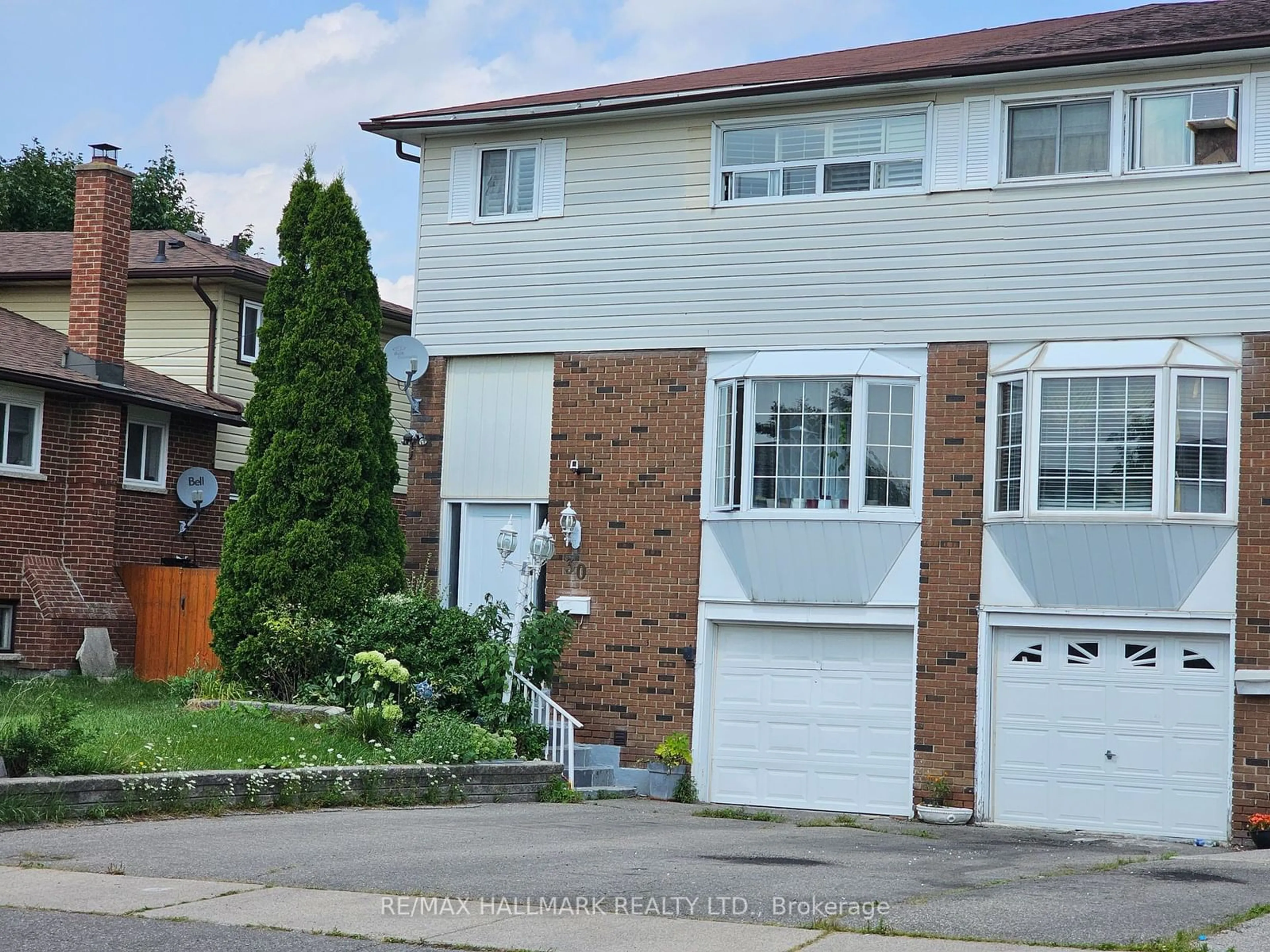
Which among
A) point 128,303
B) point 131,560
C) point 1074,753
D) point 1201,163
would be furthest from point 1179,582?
point 128,303

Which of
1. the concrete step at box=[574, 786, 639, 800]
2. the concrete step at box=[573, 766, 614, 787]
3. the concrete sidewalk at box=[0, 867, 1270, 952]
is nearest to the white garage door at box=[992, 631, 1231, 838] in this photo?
the concrete step at box=[574, 786, 639, 800]

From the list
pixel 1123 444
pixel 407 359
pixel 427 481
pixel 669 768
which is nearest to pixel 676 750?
pixel 669 768

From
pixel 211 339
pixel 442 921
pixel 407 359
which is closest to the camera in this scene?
pixel 442 921

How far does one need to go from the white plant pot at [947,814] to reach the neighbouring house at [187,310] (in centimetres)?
1283

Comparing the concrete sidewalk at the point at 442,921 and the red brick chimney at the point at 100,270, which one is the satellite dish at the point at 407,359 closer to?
the red brick chimney at the point at 100,270

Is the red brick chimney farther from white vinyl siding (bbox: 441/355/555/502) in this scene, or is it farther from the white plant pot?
the white plant pot

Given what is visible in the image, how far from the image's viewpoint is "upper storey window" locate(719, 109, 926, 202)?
17.5 m

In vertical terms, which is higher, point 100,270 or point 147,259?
point 147,259

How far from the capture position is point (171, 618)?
23.1 metres

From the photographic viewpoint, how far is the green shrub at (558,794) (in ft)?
52.5

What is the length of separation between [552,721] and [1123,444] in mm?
6744

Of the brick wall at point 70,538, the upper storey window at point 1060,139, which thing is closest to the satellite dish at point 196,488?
the brick wall at point 70,538

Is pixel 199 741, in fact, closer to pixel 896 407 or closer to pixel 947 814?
pixel 947 814

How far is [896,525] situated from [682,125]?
5353 millimetres
